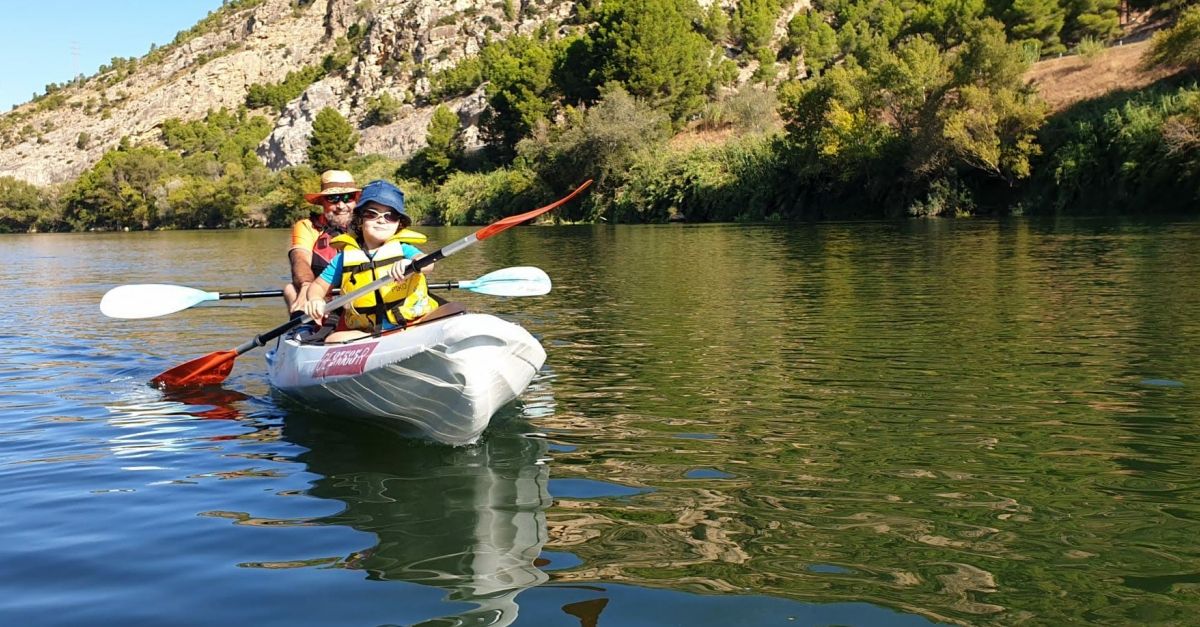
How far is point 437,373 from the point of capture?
18.9 feet

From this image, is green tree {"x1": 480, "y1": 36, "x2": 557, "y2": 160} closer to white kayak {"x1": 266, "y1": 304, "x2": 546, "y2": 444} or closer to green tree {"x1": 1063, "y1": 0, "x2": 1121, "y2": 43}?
green tree {"x1": 1063, "y1": 0, "x2": 1121, "y2": 43}

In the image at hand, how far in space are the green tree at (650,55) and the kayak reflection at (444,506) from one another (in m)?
61.5

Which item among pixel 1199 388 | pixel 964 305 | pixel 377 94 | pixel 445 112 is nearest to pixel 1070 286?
pixel 964 305

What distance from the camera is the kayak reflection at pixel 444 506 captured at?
3979mm

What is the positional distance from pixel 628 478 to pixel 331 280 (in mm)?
3163

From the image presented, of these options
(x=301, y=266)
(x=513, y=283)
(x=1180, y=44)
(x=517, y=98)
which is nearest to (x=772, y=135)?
(x=1180, y=44)

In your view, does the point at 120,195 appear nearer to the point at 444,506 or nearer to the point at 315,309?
the point at 315,309

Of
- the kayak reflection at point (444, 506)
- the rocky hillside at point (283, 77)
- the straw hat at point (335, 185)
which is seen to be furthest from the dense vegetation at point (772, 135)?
the kayak reflection at point (444, 506)

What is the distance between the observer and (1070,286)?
13.3 metres

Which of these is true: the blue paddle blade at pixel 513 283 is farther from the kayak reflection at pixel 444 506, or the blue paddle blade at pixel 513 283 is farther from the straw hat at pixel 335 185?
the kayak reflection at pixel 444 506

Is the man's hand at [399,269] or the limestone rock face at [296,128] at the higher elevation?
the limestone rock face at [296,128]

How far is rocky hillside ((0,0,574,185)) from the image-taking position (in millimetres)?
131500

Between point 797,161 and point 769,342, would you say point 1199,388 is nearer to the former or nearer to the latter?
point 769,342

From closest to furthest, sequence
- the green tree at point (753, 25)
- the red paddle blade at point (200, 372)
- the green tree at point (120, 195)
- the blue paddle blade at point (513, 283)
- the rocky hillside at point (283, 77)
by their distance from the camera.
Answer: the blue paddle blade at point (513, 283)
the red paddle blade at point (200, 372)
the green tree at point (120, 195)
the green tree at point (753, 25)
the rocky hillside at point (283, 77)
